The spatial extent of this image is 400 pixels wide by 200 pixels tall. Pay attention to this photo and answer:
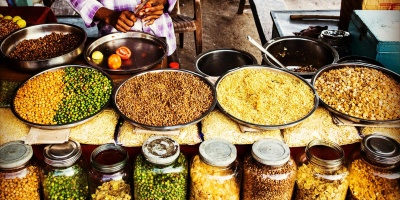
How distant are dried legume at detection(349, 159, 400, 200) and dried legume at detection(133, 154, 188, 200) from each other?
0.81m

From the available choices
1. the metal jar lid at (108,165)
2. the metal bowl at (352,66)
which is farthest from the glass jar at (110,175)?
the metal bowl at (352,66)

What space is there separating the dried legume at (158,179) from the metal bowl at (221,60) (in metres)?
0.90

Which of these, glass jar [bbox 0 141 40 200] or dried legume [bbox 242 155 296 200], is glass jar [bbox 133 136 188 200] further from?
glass jar [bbox 0 141 40 200]

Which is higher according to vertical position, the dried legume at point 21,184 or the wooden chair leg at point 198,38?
the dried legume at point 21,184

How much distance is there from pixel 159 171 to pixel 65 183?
44 centimetres

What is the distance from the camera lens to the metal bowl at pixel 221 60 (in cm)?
252

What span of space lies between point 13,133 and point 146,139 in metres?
0.65

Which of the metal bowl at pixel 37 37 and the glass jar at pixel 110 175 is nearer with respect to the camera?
the glass jar at pixel 110 175

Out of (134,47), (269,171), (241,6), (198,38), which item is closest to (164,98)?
(269,171)

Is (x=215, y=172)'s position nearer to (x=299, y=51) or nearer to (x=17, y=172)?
(x=17, y=172)

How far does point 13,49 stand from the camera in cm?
257

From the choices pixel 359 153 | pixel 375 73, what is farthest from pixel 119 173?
pixel 375 73

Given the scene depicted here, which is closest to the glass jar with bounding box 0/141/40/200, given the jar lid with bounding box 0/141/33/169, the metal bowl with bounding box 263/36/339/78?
the jar lid with bounding box 0/141/33/169

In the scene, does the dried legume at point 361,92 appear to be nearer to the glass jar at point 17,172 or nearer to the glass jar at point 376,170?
the glass jar at point 376,170
